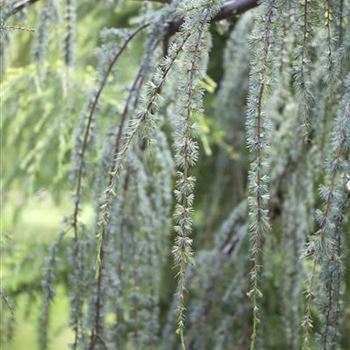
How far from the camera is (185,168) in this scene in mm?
1040

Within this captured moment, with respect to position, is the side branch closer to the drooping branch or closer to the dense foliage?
the dense foliage

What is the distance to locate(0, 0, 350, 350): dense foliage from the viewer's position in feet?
3.58

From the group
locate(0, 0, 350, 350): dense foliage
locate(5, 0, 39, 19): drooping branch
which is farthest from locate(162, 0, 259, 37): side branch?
locate(5, 0, 39, 19): drooping branch

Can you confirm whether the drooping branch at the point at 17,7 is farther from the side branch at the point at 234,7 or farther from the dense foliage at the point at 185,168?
the side branch at the point at 234,7

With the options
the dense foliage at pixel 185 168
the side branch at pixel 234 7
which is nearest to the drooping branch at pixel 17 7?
the dense foliage at pixel 185 168

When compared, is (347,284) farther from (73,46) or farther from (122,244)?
(73,46)

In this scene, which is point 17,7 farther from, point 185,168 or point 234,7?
point 185,168

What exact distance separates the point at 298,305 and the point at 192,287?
1.86 feet

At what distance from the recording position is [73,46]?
70.9 inches

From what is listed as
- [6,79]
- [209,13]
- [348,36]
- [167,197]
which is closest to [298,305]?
[167,197]

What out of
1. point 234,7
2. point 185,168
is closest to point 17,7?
point 234,7

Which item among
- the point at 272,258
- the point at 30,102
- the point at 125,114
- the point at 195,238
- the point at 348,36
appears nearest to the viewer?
the point at 348,36

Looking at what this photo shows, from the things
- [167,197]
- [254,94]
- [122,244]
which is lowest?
[122,244]

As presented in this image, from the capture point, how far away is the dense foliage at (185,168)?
1.09m
